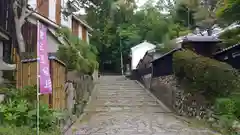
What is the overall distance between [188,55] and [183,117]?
2.26m

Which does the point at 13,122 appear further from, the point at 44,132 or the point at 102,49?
the point at 102,49

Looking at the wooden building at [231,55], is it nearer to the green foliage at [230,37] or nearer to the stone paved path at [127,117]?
the green foliage at [230,37]

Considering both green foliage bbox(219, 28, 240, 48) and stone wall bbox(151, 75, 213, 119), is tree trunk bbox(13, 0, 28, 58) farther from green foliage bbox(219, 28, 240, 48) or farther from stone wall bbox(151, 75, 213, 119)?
green foliage bbox(219, 28, 240, 48)

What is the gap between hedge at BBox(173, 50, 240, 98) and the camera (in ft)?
32.0

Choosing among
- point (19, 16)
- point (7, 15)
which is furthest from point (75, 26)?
point (19, 16)

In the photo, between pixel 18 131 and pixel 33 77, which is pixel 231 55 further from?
pixel 18 131

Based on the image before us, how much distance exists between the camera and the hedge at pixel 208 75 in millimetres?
9750

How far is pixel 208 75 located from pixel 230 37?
3.39m

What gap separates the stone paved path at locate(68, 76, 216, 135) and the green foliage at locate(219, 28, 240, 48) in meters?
3.35

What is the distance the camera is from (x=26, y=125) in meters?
7.78

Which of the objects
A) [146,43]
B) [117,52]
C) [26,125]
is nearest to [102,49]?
[117,52]

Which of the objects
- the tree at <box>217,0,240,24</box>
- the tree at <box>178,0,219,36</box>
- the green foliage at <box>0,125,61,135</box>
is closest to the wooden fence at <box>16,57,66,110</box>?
the green foliage at <box>0,125,61,135</box>

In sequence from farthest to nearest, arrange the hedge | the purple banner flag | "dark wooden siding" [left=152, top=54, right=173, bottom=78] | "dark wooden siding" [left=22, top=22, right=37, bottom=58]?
1. "dark wooden siding" [left=22, top=22, right=37, bottom=58]
2. "dark wooden siding" [left=152, top=54, right=173, bottom=78]
3. the hedge
4. the purple banner flag

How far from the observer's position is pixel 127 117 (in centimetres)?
1188
